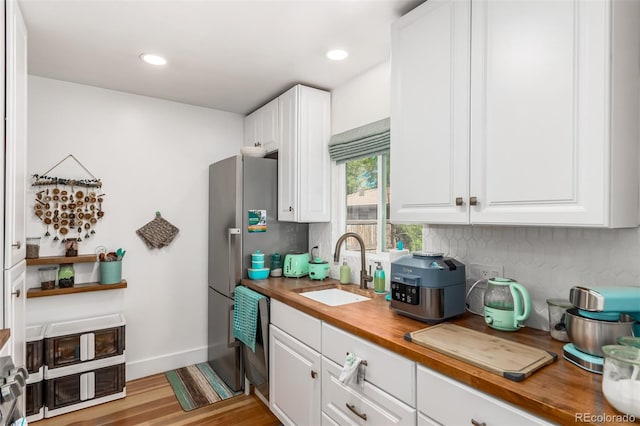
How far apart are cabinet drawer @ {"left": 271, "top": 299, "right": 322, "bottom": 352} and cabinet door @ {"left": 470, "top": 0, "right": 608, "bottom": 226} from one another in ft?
3.29

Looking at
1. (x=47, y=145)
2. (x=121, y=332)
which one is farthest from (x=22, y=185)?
(x=121, y=332)

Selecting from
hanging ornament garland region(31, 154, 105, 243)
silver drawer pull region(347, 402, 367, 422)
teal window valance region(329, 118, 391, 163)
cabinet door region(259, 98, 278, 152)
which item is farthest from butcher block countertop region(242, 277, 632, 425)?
hanging ornament garland region(31, 154, 105, 243)

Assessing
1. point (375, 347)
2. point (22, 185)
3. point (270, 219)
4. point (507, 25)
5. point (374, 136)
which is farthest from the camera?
point (270, 219)

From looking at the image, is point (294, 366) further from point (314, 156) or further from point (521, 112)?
point (521, 112)

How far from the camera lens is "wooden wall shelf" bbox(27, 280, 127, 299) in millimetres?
2490

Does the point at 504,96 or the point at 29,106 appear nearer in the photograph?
the point at 504,96

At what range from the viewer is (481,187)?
1.42 meters

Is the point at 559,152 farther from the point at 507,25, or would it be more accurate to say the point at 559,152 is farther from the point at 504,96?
the point at 507,25

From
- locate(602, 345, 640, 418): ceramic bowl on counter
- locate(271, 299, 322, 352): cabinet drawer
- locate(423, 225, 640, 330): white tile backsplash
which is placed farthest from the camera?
locate(271, 299, 322, 352): cabinet drawer

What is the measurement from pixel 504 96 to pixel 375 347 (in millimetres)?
1126

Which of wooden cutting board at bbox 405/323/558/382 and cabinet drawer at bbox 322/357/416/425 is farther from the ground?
wooden cutting board at bbox 405/323/558/382

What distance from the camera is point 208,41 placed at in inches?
81.4

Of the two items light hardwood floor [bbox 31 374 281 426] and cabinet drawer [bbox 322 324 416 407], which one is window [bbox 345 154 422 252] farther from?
light hardwood floor [bbox 31 374 281 426]

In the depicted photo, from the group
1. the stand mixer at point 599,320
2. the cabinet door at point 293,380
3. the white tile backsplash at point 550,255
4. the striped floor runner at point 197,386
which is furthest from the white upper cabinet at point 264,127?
the stand mixer at point 599,320
